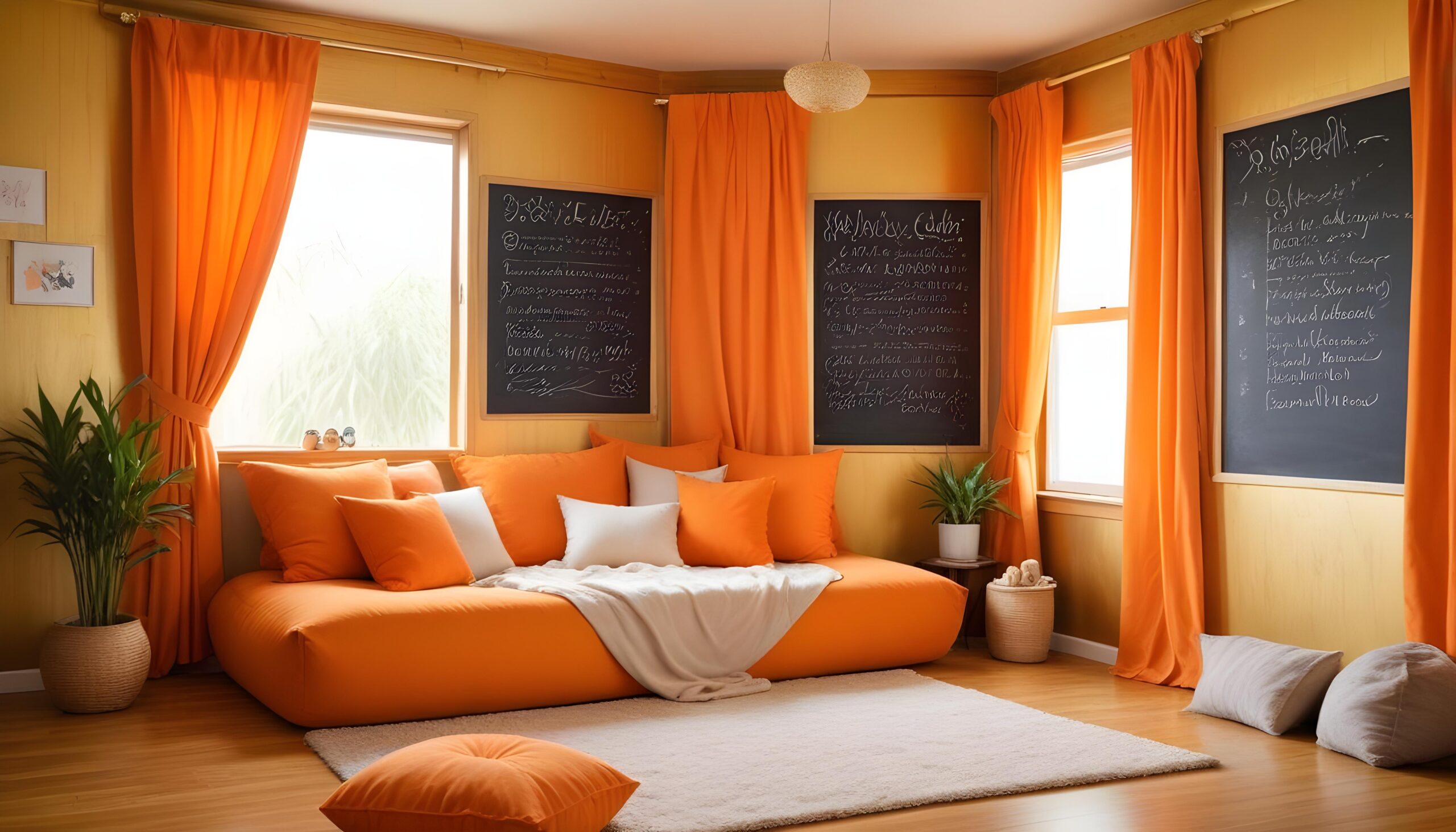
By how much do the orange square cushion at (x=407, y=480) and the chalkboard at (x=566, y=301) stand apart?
0.45 metres

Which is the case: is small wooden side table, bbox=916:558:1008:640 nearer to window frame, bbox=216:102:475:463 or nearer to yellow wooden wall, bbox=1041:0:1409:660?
yellow wooden wall, bbox=1041:0:1409:660

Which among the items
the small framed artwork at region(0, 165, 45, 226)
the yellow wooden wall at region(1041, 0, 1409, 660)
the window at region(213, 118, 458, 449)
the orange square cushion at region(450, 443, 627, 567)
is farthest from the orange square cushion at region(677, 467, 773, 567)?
the small framed artwork at region(0, 165, 45, 226)

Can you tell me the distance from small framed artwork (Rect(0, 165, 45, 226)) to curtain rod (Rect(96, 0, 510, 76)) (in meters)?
0.65

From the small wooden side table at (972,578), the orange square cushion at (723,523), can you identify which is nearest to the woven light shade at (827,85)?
the orange square cushion at (723,523)

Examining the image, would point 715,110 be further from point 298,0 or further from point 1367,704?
point 1367,704

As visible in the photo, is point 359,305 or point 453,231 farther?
point 453,231

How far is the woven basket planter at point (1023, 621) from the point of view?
15.5ft

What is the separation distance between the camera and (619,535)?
4.59m

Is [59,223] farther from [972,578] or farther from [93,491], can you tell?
[972,578]

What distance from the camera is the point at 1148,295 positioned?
14.9 feet

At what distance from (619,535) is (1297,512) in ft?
8.27

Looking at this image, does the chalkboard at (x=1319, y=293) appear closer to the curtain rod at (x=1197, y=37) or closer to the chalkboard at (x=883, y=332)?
the curtain rod at (x=1197, y=37)

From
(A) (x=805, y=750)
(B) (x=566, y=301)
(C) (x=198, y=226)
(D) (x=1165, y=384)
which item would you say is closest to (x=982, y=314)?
(D) (x=1165, y=384)

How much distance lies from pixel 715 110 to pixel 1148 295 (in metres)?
2.10
